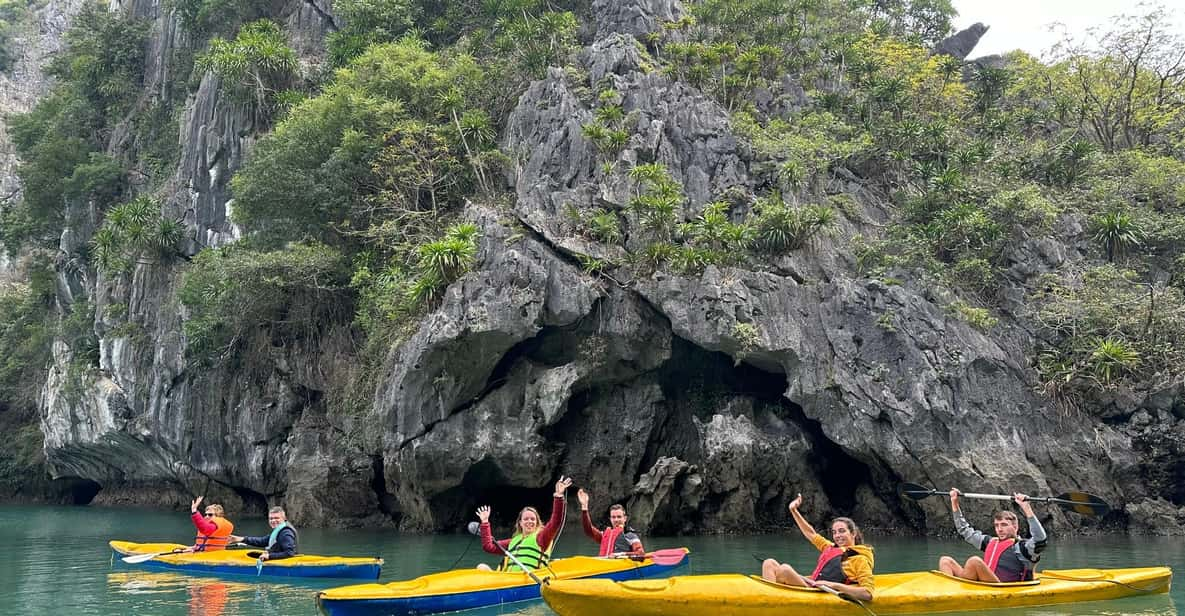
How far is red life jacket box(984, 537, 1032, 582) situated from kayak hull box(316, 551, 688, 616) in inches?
210

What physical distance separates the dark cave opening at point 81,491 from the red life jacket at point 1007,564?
37810 millimetres

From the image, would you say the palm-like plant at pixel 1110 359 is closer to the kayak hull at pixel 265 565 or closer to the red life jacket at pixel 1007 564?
the red life jacket at pixel 1007 564

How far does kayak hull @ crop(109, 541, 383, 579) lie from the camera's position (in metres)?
13.9

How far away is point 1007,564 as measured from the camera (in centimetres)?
1120

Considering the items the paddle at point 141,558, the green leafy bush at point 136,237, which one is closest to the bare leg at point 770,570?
the paddle at point 141,558

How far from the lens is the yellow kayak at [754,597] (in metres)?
9.22

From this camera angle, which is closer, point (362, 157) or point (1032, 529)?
point (1032, 529)

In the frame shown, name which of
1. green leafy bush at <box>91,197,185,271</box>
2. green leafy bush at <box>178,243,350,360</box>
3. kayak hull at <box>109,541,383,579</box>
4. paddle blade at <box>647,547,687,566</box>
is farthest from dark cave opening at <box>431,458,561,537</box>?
green leafy bush at <box>91,197,185,271</box>

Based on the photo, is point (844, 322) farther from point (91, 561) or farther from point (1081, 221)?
point (91, 561)

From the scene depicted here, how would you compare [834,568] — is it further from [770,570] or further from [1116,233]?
[1116,233]

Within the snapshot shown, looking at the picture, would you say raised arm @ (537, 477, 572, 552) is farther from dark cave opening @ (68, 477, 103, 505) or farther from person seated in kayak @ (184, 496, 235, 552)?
dark cave opening @ (68, 477, 103, 505)

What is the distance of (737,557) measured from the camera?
16.9m

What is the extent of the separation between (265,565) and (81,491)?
30.4 metres

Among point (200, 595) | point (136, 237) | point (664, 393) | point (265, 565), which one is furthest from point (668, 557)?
point (136, 237)
